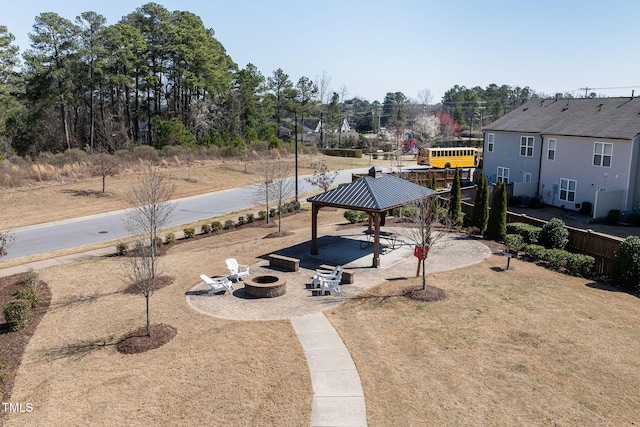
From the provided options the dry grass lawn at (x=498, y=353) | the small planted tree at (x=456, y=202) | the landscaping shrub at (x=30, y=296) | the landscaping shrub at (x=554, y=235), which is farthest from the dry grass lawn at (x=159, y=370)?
the small planted tree at (x=456, y=202)

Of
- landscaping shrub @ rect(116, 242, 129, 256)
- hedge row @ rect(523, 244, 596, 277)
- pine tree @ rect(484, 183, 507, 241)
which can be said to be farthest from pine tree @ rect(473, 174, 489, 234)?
landscaping shrub @ rect(116, 242, 129, 256)

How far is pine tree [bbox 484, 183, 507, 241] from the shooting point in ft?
75.4

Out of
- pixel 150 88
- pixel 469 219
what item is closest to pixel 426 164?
pixel 469 219

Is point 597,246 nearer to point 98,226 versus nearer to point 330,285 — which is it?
point 330,285

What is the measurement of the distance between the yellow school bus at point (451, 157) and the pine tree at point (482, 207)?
3221cm

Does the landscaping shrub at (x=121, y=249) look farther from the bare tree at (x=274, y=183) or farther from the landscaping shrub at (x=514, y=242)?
the landscaping shrub at (x=514, y=242)

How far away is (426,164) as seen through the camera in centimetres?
5694

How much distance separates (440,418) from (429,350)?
283 centimetres

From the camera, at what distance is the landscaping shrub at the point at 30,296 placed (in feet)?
49.6

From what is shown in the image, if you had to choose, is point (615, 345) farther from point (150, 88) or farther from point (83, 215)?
point (150, 88)

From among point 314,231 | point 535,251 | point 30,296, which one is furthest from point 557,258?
point 30,296

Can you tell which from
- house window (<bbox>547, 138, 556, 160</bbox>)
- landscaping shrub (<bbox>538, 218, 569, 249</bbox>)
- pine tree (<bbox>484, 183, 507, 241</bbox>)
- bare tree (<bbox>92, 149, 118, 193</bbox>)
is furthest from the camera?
bare tree (<bbox>92, 149, 118, 193</bbox>)

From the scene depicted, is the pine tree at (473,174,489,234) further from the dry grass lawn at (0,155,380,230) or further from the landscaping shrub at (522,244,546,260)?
the dry grass lawn at (0,155,380,230)

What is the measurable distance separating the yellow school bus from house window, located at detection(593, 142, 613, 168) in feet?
85.3
